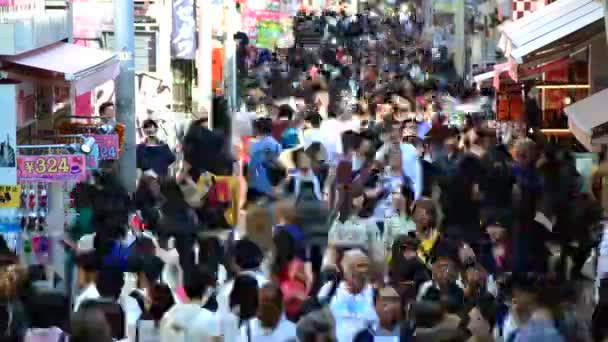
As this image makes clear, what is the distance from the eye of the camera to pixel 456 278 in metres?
10.2

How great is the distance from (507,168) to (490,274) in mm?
2361

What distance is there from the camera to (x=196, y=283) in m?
9.49

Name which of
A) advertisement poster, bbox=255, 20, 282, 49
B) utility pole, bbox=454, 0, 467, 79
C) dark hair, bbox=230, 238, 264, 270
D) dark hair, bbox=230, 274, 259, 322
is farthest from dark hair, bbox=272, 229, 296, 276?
advertisement poster, bbox=255, 20, 282, 49

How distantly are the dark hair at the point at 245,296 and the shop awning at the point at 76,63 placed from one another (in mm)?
4882

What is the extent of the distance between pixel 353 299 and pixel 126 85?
29.1 feet

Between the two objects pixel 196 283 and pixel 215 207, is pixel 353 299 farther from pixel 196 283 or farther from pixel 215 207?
pixel 215 207

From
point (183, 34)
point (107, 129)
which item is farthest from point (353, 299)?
point (183, 34)

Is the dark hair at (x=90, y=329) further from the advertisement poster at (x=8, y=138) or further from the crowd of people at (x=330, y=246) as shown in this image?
the advertisement poster at (x=8, y=138)

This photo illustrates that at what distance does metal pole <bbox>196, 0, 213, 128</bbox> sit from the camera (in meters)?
27.7

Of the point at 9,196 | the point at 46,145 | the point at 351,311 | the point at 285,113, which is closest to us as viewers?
the point at 351,311

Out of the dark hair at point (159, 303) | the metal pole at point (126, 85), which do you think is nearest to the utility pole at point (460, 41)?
the metal pole at point (126, 85)

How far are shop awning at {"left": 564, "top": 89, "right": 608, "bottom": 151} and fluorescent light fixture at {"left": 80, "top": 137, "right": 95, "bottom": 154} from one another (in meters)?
5.36

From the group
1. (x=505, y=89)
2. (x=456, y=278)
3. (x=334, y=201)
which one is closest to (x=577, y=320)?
(x=456, y=278)

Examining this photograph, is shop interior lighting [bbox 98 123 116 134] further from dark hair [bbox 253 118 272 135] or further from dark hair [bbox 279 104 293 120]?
dark hair [bbox 279 104 293 120]
